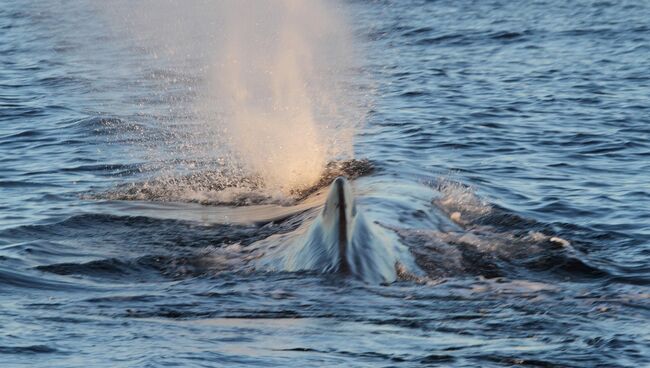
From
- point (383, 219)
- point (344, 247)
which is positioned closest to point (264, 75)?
point (383, 219)

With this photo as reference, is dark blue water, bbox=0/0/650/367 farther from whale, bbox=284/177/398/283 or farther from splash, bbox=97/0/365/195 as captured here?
splash, bbox=97/0/365/195

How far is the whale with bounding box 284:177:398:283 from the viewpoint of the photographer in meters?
11.2

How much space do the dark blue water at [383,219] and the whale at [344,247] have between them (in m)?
0.23

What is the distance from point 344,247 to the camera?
11227 millimetres

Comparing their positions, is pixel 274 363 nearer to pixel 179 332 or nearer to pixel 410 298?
pixel 179 332

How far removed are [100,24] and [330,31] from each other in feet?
26.4

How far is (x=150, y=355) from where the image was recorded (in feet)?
30.2

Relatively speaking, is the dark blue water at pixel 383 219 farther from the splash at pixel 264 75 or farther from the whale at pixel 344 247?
the splash at pixel 264 75

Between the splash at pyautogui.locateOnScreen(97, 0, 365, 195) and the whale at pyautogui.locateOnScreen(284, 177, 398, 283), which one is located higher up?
the whale at pyautogui.locateOnScreen(284, 177, 398, 283)

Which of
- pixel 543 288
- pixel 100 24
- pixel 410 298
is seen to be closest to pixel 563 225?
pixel 543 288

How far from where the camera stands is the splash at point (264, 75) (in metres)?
20.0

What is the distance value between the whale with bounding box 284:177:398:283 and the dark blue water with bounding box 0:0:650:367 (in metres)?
0.23

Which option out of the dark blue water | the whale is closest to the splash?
the dark blue water

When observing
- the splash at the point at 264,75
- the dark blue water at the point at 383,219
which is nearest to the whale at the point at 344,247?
the dark blue water at the point at 383,219
